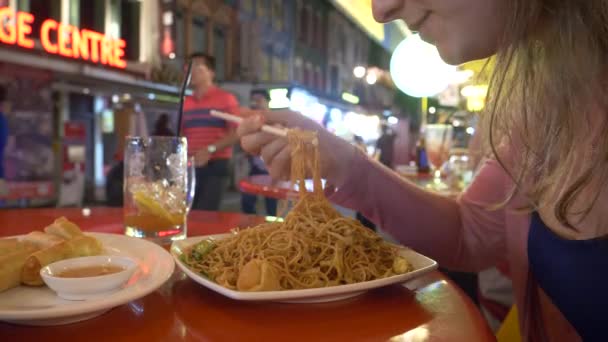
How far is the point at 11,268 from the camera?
0.59 m

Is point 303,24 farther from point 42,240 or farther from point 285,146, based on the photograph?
point 42,240

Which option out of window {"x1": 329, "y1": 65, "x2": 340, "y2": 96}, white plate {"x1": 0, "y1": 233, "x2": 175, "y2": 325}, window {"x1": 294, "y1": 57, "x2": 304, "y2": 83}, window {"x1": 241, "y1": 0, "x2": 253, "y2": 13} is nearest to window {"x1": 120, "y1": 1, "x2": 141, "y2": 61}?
window {"x1": 241, "y1": 0, "x2": 253, "y2": 13}

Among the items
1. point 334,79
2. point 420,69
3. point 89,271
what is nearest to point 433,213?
point 89,271

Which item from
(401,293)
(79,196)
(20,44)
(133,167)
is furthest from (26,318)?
(79,196)

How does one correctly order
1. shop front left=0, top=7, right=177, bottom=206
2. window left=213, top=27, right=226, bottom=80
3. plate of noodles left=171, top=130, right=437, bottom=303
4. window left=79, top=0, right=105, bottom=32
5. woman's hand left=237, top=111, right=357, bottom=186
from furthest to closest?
window left=213, top=27, right=226, bottom=80, window left=79, top=0, right=105, bottom=32, shop front left=0, top=7, right=177, bottom=206, woman's hand left=237, top=111, right=357, bottom=186, plate of noodles left=171, top=130, right=437, bottom=303

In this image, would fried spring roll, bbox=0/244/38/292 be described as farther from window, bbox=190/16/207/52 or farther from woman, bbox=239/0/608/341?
window, bbox=190/16/207/52

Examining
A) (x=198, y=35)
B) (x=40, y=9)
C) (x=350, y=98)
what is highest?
(x=198, y=35)

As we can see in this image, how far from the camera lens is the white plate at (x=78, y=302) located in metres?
0.49

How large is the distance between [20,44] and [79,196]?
2221mm

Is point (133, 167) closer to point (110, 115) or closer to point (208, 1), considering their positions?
point (110, 115)

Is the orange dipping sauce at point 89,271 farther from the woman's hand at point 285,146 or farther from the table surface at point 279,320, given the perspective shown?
the woman's hand at point 285,146

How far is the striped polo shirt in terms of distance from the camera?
363 cm

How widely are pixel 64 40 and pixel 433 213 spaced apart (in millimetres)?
7165

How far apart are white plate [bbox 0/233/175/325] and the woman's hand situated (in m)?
0.28
